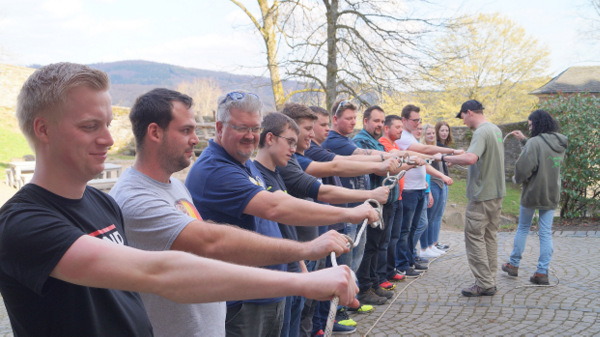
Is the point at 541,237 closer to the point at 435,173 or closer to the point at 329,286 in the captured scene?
the point at 435,173

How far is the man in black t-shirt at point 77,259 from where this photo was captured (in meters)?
1.29

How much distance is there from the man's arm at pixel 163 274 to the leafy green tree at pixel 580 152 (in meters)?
10.2

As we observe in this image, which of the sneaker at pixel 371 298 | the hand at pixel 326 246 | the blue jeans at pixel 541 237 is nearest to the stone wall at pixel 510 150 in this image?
the blue jeans at pixel 541 237

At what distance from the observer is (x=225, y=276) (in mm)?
1316

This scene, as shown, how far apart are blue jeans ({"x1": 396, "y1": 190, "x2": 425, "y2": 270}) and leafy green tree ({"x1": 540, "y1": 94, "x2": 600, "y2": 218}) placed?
4.80 metres

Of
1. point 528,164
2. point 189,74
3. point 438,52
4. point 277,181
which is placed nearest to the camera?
point 277,181

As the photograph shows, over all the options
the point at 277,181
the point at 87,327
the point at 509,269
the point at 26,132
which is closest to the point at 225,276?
the point at 87,327

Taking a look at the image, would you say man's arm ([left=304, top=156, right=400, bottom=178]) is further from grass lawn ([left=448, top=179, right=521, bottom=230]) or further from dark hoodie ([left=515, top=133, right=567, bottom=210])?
grass lawn ([left=448, top=179, right=521, bottom=230])

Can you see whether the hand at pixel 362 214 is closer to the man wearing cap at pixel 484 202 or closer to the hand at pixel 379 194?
the hand at pixel 379 194

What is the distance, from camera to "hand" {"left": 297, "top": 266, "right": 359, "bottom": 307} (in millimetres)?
1397

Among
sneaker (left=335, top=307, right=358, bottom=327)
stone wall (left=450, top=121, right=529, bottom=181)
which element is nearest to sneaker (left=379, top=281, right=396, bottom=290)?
sneaker (left=335, top=307, right=358, bottom=327)

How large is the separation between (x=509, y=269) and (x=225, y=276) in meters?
6.15

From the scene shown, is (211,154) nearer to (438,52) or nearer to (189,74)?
(438,52)

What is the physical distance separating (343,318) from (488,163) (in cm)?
270
